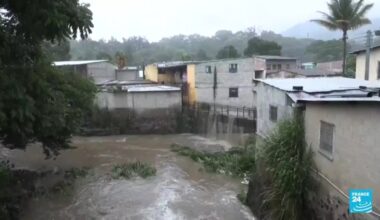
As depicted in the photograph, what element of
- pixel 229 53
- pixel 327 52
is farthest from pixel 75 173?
pixel 327 52

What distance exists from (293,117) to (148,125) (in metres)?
22.1

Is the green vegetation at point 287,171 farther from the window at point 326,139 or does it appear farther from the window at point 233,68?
the window at point 233,68

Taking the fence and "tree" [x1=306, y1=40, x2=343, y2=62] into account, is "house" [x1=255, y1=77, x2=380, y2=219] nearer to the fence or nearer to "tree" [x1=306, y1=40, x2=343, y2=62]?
the fence

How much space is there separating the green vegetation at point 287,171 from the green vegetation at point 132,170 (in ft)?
31.8

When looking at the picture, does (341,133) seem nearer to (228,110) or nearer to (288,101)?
(288,101)

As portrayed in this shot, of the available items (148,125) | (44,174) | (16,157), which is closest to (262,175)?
(44,174)

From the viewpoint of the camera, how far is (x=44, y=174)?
19219mm

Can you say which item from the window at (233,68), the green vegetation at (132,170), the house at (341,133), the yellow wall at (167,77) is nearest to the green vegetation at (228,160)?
the green vegetation at (132,170)

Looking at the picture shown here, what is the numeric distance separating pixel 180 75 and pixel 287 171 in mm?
30720

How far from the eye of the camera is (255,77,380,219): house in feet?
23.4

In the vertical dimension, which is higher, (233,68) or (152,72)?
(233,68)

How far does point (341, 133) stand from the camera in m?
8.39

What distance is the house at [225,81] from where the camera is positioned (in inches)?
1319

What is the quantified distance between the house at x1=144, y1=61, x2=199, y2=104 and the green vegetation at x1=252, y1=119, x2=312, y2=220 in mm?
23953
